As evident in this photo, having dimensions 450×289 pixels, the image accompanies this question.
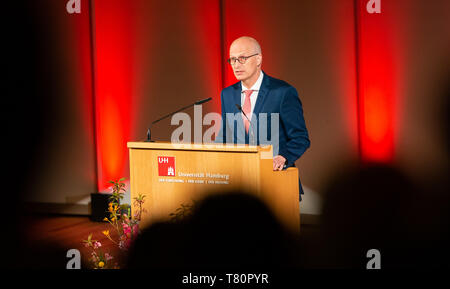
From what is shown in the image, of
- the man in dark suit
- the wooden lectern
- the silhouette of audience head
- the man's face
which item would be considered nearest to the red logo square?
the wooden lectern

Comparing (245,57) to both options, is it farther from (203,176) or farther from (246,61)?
(203,176)

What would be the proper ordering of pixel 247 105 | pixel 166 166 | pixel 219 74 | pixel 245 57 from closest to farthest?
1. pixel 166 166
2. pixel 245 57
3. pixel 247 105
4. pixel 219 74

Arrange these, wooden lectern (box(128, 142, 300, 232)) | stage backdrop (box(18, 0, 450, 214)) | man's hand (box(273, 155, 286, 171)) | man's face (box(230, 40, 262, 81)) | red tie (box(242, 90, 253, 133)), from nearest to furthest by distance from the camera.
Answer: wooden lectern (box(128, 142, 300, 232)) < man's hand (box(273, 155, 286, 171)) < man's face (box(230, 40, 262, 81)) < red tie (box(242, 90, 253, 133)) < stage backdrop (box(18, 0, 450, 214))

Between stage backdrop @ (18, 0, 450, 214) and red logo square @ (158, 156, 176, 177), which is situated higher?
stage backdrop @ (18, 0, 450, 214)

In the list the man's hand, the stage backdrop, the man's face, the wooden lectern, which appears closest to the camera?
the wooden lectern

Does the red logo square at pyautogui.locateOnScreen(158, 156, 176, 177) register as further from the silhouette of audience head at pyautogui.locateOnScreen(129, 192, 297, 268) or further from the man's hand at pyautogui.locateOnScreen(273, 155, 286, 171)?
the man's hand at pyautogui.locateOnScreen(273, 155, 286, 171)

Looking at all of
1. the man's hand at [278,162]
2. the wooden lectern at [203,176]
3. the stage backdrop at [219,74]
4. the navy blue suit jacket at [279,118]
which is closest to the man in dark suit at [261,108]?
the navy blue suit jacket at [279,118]

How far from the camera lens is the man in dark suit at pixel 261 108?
11.1 ft

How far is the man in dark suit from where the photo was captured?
11.1 feet

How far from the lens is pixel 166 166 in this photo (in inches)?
125

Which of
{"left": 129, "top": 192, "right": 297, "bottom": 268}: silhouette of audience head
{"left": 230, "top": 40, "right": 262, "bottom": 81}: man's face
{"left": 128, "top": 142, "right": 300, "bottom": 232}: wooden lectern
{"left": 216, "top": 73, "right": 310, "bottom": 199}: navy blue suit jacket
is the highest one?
{"left": 230, "top": 40, "right": 262, "bottom": 81}: man's face

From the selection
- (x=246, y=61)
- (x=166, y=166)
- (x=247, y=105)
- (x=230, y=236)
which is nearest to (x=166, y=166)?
(x=166, y=166)

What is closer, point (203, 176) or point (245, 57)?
point (203, 176)

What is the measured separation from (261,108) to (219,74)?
2.00 m
